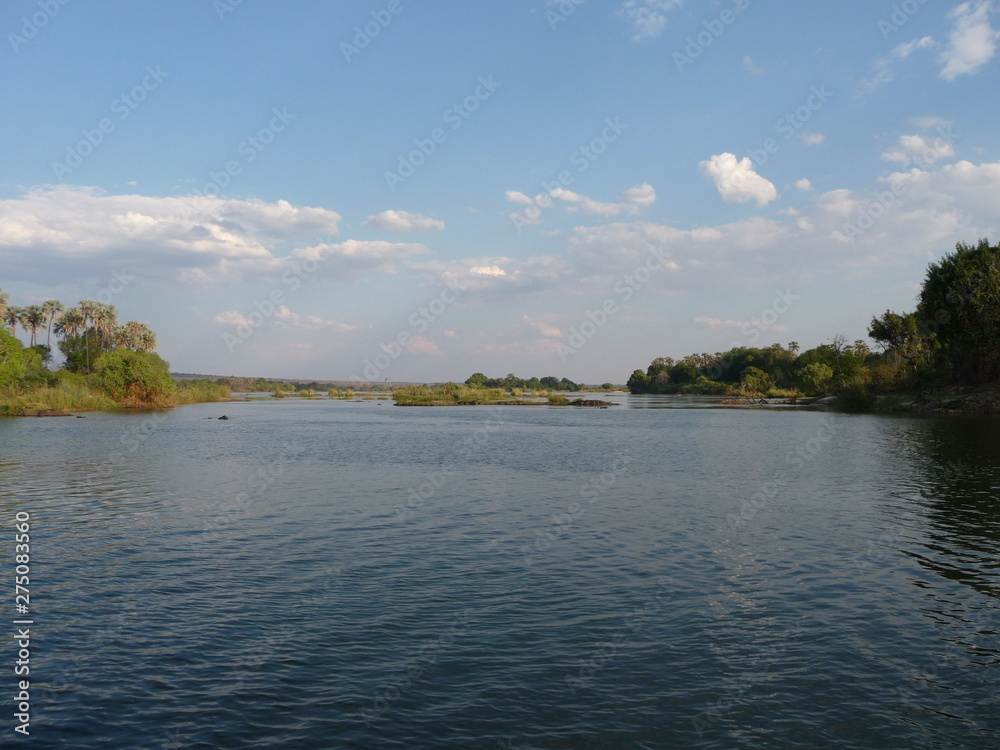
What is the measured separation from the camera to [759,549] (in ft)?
55.1

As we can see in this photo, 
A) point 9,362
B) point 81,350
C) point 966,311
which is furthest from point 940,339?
point 81,350

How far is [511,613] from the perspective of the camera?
1218 cm

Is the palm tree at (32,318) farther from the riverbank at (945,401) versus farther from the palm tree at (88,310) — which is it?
the riverbank at (945,401)

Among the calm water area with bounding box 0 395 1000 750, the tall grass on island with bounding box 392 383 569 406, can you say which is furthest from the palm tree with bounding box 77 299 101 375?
the calm water area with bounding box 0 395 1000 750

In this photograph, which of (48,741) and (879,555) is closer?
(48,741)

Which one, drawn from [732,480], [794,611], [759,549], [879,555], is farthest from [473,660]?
[732,480]

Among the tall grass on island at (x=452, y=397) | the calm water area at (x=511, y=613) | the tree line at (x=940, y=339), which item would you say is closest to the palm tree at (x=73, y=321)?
the tall grass on island at (x=452, y=397)

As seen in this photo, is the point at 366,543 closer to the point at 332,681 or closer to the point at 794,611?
the point at 332,681

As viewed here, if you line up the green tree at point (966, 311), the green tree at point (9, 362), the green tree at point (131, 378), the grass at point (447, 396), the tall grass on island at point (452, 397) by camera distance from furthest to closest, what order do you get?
the tall grass on island at point (452, 397) < the grass at point (447, 396) < the green tree at point (131, 378) < the green tree at point (9, 362) < the green tree at point (966, 311)

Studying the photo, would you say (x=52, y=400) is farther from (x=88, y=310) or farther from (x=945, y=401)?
(x=945, y=401)

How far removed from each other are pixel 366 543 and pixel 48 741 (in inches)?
389

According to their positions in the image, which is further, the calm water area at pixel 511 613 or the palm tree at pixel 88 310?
the palm tree at pixel 88 310

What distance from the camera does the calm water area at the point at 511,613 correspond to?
8297mm

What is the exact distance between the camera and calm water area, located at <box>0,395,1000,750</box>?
8297 mm
